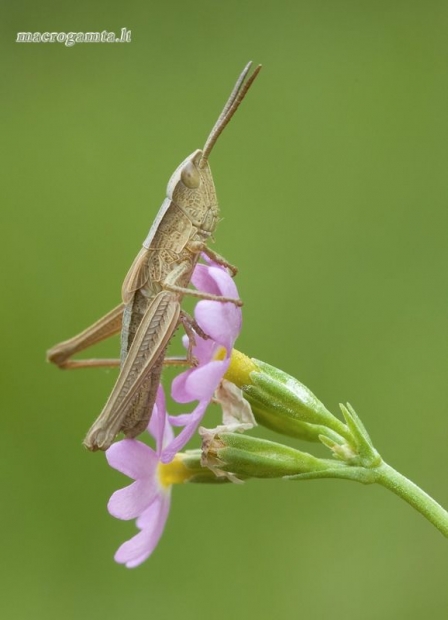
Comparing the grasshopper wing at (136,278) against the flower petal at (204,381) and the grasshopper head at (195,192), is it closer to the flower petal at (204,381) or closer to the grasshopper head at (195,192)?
the grasshopper head at (195,192)

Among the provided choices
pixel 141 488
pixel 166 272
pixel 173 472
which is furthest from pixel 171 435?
pixel 166 272

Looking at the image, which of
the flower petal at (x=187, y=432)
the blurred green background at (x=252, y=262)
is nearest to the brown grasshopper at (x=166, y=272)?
the flower petal at (x=187, y=432)

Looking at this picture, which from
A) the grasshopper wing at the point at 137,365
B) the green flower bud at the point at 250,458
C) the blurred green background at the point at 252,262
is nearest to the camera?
the green flower bud at the point at 250,458

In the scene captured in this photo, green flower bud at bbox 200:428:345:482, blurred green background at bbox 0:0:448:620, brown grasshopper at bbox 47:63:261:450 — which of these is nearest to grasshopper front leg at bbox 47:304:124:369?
brown grasshopper at bbox 47:63:261:450

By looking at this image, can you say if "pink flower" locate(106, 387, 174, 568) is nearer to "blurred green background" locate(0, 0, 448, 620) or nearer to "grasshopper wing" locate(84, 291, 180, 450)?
"grasshopper wing" locate(84, 291, 180, 450)

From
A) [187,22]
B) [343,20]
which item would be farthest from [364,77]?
[187,22]

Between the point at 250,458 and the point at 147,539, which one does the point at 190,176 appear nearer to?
the point at 250,458
